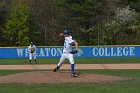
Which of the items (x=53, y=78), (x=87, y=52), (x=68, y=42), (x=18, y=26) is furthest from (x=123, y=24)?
(x=53, y=78)

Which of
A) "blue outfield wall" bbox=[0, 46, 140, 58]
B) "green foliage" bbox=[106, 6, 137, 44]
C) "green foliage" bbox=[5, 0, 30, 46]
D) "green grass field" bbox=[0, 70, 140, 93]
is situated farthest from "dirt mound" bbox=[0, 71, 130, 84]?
"green foliage" bbox=[106, 6, 137, 44]

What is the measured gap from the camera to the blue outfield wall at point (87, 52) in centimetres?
4022

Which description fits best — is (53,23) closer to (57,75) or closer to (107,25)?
(107,25)

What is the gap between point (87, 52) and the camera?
134 feet

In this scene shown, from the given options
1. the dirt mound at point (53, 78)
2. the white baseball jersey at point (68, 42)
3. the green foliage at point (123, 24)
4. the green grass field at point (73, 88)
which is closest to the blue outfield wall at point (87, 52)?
the green foliage at point (123, 24)

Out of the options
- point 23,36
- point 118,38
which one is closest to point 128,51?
point 118,38

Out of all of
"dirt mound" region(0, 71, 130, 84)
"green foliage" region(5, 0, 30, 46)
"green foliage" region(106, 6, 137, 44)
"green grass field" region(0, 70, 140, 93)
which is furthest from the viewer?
"green foliage" region(106, 6, 137, 44)

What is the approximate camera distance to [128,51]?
132 feet

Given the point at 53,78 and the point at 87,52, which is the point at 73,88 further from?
the point at 87,52

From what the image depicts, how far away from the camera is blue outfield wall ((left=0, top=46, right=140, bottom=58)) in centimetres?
4022

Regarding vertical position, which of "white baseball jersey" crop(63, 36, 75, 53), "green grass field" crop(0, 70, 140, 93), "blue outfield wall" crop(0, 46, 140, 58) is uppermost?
"white baseball jersey" crop(63, 36, 75, 53)

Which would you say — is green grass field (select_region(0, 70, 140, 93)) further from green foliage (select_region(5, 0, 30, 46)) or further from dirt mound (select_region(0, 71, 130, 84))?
green foliage (select_region(5, 0, 30, 46))

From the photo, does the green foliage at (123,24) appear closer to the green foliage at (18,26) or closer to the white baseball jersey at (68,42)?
the green foliage at (18,26)

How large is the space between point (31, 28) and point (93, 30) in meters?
8.23
